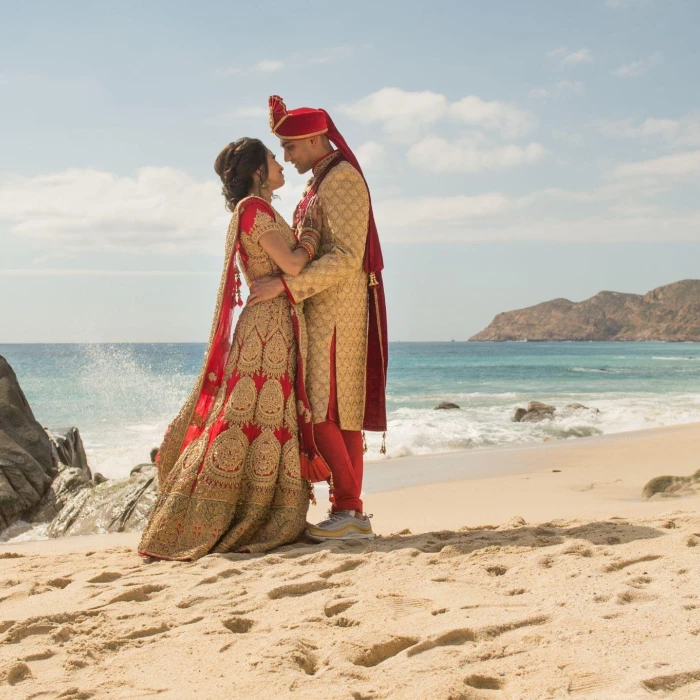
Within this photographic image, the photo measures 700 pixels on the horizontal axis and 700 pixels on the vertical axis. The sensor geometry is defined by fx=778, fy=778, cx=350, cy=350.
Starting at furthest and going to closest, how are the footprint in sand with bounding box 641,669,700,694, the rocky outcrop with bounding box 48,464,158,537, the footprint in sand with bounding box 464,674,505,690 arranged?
the rocky outcrop with bounding box 48,464,158,537
the footprint in sand with bounding box 464,674,505,690
the footprint in sand with bounding box 641,669,700,694

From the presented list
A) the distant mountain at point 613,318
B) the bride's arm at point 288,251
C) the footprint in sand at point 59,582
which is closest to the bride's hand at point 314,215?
the bride's arm at point 288,251

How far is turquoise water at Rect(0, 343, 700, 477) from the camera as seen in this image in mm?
12555

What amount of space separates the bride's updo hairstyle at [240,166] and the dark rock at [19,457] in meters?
3.88

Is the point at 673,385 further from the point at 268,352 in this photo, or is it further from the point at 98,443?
the point at 268,352

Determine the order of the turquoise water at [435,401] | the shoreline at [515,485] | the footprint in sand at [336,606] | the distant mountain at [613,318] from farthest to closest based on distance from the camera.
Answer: the distant mountain at [613,318] < the turquoise water at [435,401] < the shoreline at [515,485] < the footprint in sand at [336,606]

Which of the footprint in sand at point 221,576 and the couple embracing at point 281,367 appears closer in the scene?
the footprint in sand at point 221,576

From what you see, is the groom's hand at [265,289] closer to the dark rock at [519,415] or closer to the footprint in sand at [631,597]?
the footprint in sand at [631,597]

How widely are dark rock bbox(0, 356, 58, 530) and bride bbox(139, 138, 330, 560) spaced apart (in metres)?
3.24

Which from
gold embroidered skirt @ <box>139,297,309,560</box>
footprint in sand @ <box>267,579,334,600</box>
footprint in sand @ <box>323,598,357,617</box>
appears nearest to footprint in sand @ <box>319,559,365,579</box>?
footprint in sand @ <box>267,579,334,600</box>

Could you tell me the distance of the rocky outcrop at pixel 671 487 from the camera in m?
5.08

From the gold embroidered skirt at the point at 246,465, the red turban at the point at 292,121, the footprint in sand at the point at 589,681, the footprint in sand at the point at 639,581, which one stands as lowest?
the footprint in sand at the point at 589,681

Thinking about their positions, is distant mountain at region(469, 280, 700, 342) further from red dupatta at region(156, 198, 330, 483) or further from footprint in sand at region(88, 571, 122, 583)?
footprint in sand at region(88, 571, 122, 583)

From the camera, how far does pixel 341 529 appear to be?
12.5 feet

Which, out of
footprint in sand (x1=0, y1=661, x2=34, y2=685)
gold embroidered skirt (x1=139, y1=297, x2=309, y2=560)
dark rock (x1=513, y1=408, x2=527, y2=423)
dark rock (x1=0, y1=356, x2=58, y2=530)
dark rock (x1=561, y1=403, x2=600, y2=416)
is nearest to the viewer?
footprint in sand (x1=0, y1=661, x2=34, y2=685)
